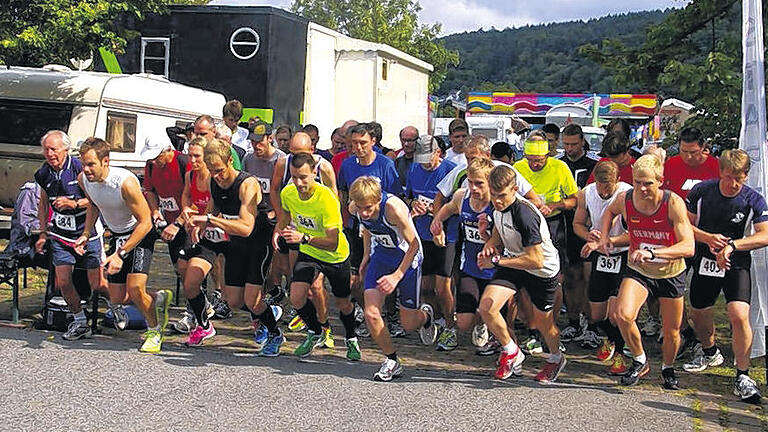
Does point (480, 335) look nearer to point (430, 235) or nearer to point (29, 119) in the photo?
point (430, 235)

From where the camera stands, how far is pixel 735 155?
21.9 ft

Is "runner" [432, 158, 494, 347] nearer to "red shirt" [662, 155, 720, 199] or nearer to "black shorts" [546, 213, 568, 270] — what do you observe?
"black shorts" [546, 213, 568, 270]

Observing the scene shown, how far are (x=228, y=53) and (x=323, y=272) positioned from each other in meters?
10.5

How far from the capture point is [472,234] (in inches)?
290

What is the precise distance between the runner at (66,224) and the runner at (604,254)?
4.26 meters

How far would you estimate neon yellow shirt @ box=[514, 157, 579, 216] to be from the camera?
793 centimetres

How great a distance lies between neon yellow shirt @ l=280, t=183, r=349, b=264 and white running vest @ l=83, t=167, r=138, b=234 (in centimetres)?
141

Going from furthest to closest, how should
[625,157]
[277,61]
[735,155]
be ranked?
[277,61], [625,157], [735,155]

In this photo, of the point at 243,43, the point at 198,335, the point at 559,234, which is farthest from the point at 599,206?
the point at 243,43

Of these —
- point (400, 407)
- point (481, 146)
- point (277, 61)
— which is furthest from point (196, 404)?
point (277, 61)

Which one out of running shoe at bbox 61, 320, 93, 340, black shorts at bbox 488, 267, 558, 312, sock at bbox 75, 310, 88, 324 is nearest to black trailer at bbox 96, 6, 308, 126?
sock at bbox 75, 310, 88, 324

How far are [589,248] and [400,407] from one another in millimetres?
2028

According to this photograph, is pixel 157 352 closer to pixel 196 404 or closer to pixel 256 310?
pixel 256 310

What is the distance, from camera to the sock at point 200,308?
782 cm
